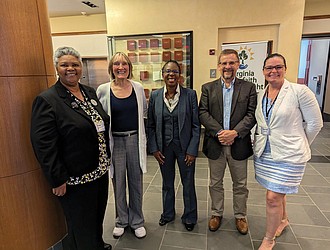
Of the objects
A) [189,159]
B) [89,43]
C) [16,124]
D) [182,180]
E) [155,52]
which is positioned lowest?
[182,180]

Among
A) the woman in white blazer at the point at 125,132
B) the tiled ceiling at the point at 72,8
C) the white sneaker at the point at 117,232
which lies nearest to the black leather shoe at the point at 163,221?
the woman in white blazer at the point at 125,132

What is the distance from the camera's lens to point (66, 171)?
58.1 inches

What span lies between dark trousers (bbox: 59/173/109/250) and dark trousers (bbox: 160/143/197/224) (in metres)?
0.63

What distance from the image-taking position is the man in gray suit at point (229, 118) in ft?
6.46

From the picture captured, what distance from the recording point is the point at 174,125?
6.82ft

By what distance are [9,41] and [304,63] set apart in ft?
32.8

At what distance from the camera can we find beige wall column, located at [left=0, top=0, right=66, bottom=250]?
5.06ft

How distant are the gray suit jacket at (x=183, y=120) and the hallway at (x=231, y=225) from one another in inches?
31.9

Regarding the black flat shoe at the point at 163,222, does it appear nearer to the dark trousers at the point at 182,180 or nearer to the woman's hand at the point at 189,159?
the dark trousers at the point at 182,180

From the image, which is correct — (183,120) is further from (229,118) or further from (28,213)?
(28,213)

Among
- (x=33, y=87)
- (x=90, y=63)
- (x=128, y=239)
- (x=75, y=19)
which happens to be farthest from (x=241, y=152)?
(x=75, y=19)

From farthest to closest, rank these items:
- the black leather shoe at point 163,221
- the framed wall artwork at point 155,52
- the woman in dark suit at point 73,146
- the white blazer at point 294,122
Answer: the framed wall artwork at point 155,52 → the black leather shoe at point 163,221 → the white blazer at point 294,122 → the woman in dark suit at point 73,146

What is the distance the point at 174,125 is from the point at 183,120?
97mm

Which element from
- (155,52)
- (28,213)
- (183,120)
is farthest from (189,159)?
(155,52)
